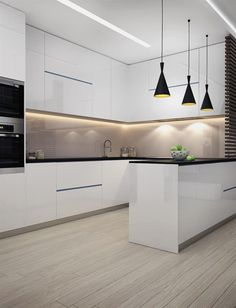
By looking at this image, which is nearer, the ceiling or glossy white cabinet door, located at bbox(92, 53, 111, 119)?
the ceiling

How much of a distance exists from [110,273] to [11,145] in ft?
6.24

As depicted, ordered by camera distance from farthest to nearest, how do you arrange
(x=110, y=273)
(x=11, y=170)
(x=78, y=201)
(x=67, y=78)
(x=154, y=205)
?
(x=67, y=78)
(x=78, y=201)
(x=11, y=170)
(x=154, y=205)
(x=110, y=273)

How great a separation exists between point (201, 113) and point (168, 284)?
323cm

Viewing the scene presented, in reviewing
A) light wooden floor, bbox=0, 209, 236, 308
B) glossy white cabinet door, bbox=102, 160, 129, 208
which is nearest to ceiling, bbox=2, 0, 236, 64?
glossy white cabinet door, bbox=102, 160, 129, 208

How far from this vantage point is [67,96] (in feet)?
14.3

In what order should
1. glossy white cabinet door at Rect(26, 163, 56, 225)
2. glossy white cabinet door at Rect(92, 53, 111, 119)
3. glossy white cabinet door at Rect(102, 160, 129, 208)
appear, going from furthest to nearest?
glossy white cabinet door at Rect(92, 53, 111, 119)
glossy white cabinet door at Rect(102, 160, 129, 208)
glossy white cabinet door at Rect(26, 163, 56, 225)

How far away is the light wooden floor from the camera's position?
185cm

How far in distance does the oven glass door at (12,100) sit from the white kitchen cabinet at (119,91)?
7.22 ft

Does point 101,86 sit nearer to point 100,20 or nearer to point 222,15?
point 100,20

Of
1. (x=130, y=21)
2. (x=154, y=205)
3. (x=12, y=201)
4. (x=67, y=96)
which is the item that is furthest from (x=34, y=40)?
(x=154, y=205)

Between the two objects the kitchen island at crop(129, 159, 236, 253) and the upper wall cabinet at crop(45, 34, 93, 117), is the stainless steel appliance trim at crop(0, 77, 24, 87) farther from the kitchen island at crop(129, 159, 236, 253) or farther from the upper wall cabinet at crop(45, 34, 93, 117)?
the kitchen island at crop(129, 159, 236, 253)

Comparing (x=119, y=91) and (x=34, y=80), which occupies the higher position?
(x=119, y=91)

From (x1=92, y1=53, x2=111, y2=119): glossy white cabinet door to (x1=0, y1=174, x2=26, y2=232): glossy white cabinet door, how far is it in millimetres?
2042

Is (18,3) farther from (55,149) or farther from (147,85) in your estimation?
(147,85)
